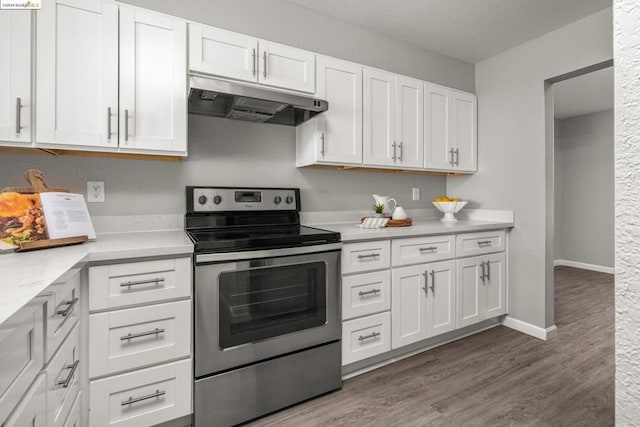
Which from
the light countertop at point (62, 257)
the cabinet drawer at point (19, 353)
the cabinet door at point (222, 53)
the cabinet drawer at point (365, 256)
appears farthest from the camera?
the cabinet drawer at point (365, 256)

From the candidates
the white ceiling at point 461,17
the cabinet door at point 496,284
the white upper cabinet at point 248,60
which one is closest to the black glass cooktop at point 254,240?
the white upper cabinet at point 248,60

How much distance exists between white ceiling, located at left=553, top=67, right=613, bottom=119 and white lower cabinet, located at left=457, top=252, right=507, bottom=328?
8.34 ft

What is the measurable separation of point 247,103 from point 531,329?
2880 millimetres

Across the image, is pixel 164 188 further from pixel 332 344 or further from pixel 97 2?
pixel 332 344

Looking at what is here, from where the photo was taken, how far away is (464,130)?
3074 mm

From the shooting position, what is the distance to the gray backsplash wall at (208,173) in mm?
1835

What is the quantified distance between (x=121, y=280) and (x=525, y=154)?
3092 mm

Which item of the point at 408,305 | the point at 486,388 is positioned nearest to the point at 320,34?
the point at 408,305

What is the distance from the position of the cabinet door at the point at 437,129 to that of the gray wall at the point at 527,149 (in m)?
0.45

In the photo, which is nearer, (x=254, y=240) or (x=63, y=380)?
(x=63, y=380)

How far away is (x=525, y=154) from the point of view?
2822 mm

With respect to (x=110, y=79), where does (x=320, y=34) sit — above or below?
above

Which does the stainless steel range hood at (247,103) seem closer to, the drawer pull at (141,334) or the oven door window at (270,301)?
the oven door window at (270,301)

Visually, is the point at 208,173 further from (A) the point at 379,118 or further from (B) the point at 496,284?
(B) the point at 496,284
